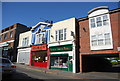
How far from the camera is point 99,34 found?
14.1 meters

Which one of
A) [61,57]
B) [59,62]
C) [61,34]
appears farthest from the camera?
[61,34]

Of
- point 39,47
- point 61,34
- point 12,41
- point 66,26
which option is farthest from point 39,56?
point 12,41

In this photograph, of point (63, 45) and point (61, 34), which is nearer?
point (63, 45)

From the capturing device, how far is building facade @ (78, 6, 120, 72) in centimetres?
1288

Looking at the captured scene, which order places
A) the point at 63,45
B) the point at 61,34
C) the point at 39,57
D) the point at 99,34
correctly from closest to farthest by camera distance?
1. the point at 99,34
2. the point at 63,45
3. the point at 61,34
4. the point at 39,57

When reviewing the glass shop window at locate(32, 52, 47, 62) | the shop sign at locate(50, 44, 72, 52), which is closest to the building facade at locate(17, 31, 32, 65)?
the glass shop window at locate(32, 52, 47, 62)

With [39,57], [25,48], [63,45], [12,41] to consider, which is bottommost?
[39,57]

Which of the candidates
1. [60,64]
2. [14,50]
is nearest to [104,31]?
[60,64]

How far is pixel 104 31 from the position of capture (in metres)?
13.7

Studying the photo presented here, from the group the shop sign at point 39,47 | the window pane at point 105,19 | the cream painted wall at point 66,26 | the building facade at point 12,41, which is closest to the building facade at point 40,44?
the shop sign at point 39,47

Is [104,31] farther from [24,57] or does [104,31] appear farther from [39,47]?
[24,57]

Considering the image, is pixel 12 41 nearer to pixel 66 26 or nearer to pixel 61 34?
pixel 61 34

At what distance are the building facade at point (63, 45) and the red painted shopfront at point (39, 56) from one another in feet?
5.03

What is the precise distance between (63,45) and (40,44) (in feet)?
19.0
